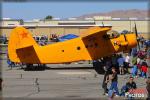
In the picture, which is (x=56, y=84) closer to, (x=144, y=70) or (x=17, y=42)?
(x=144, y=70)

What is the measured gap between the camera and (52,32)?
79.8m

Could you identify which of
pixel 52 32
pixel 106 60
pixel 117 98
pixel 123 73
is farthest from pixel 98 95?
pixel 52 32

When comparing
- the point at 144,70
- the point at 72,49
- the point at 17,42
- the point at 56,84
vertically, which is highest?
the point at 17,42

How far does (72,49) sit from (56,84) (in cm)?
681

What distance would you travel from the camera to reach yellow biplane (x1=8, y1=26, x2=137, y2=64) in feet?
90.0

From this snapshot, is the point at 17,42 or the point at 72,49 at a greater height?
the point at 17,42

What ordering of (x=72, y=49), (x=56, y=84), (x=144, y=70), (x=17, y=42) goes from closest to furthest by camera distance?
(x=56, y=84) < (x=144, y=70) < (x=72, y=49) < (x=17, y=42)

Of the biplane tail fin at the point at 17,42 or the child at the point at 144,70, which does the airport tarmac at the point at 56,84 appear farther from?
the biplane tail fin at the point at 17,42

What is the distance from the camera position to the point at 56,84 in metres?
21.0

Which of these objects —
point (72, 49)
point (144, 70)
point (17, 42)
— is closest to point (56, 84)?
point (144, 70)

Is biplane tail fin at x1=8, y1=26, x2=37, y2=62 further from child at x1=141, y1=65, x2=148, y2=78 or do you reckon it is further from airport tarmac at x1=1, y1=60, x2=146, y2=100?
child at x1=141, y1=65, x2=148, y2=78

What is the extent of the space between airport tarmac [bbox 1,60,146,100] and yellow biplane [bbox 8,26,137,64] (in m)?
0.83

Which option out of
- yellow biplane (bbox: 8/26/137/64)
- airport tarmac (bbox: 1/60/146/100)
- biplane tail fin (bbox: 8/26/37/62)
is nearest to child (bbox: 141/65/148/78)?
airport tarmac (bbox: 1/60/146/100)

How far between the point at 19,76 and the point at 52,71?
3341mm
